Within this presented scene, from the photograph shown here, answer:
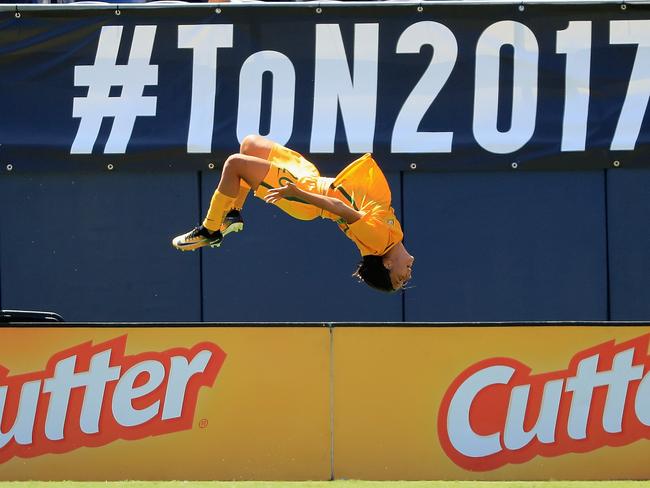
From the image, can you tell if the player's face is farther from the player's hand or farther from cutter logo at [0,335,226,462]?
cutter logo at [0,335,226,462]

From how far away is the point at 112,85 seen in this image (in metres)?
10.1

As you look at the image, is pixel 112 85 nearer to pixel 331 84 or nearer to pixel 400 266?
pixel 331 84

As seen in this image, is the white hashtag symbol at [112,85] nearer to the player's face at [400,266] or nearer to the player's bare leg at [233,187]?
the player's bare leg at [233,187]

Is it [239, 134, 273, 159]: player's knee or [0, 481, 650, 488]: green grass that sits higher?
[239, 134, 273, 159]: player's knee

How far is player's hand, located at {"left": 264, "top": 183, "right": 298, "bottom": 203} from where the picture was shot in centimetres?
618

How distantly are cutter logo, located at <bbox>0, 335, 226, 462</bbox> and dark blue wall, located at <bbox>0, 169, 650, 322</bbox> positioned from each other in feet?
10.7

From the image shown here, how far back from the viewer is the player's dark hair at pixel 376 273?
6.76 metres

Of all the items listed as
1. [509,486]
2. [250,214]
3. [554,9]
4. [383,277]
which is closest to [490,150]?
[554,9]

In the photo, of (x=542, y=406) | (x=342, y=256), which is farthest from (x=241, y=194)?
(x=342, y=256)

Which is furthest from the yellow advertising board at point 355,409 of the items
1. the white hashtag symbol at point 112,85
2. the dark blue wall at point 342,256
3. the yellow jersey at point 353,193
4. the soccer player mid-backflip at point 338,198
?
the white hashtag symbol at point 112,85

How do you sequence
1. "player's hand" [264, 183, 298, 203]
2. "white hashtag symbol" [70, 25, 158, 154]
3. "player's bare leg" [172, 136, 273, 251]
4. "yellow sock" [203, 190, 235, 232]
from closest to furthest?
"player's hand" [264, 183, 298, 203] < "player's bare leg" [172, 136, 273, 251] < "yellow sock" [203, 190, 235, 232] < "white hashtag symbol" [70, 25, 158, 154]

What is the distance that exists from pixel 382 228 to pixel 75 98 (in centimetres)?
463

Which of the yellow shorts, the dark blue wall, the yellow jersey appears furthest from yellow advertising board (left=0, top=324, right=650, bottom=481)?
the dark blue wall

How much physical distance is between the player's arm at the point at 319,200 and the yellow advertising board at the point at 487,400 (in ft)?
2.53
